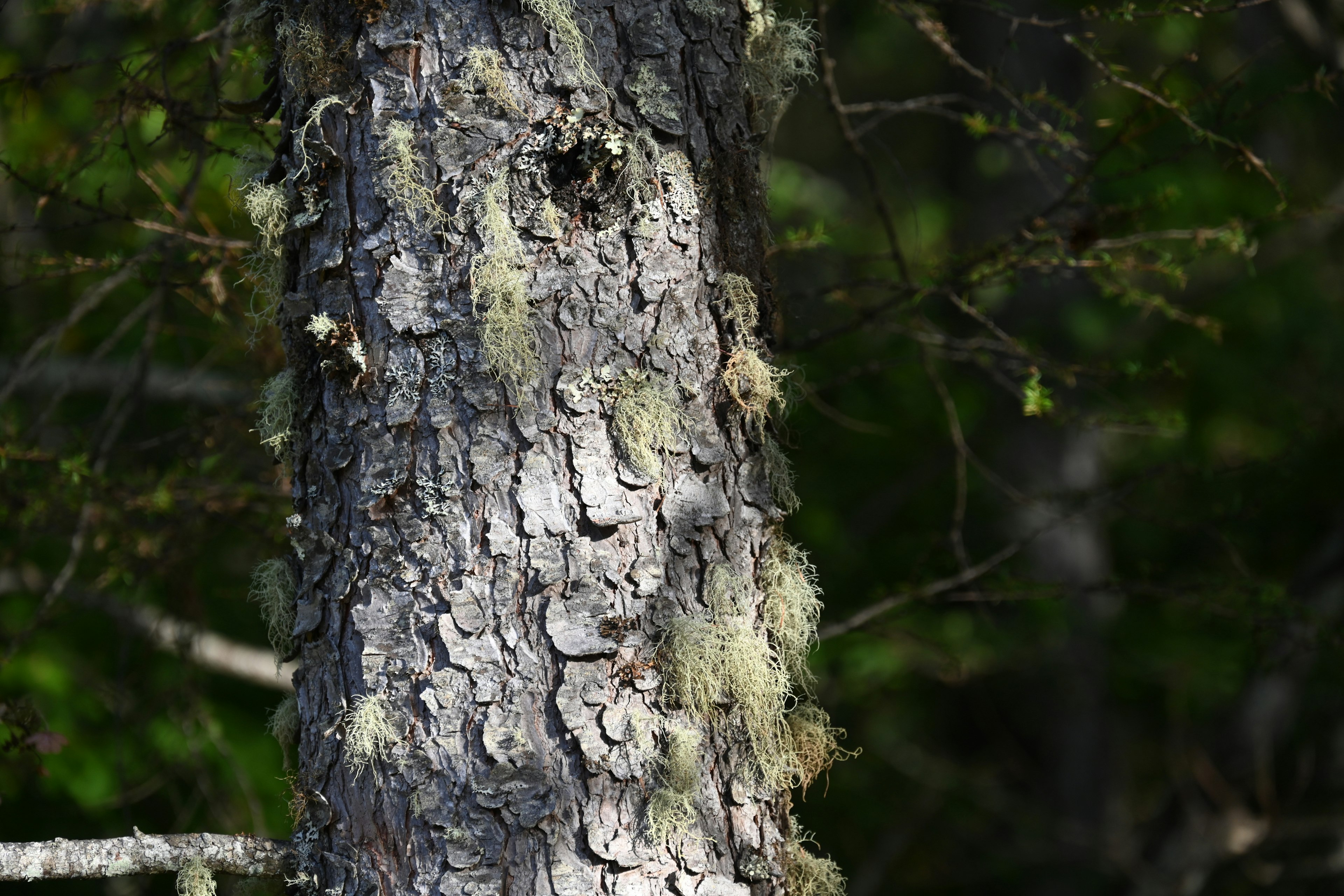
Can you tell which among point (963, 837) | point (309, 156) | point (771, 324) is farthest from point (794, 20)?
point (963, 837)

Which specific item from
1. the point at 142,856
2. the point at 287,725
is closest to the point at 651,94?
the point at 287,725

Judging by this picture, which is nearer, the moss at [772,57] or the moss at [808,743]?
the moss at [808,743]

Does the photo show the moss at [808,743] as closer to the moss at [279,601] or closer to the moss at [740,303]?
the moss at [740,303]

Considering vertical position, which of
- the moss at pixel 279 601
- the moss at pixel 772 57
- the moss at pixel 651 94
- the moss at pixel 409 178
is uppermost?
the moss at pixel 772 57

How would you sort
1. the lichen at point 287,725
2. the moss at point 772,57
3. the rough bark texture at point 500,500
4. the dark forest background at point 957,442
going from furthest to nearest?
1. the dark forest background at point 957,442
2. the moss at point 772,57
3. the lichen at point 287,725
4. the rough bark texture at point 500,500

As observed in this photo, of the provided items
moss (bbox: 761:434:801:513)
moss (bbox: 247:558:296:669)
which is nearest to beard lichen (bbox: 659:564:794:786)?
moss (bbox: 761:434:801:513)

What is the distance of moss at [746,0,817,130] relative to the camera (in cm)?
166

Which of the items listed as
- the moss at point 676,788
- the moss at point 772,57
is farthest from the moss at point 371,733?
the moss at point 772,57

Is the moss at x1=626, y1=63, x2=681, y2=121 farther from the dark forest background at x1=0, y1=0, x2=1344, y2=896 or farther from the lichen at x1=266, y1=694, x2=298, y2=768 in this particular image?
the lichen at x1=266, y1=694, x2=298, y2=768

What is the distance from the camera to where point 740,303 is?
1463 millimetres

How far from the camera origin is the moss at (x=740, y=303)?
1.45 m

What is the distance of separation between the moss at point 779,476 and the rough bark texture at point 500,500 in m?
0.12

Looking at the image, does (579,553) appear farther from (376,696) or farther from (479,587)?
(376,696)

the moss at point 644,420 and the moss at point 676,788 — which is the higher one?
the moss at point 644,420
